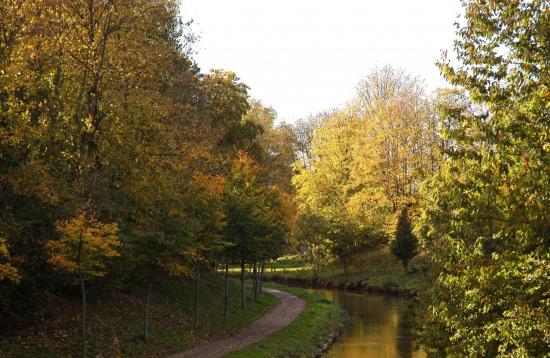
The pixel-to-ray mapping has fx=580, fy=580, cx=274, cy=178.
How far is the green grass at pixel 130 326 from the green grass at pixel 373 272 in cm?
1939

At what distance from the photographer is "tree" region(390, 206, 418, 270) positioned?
49719mm

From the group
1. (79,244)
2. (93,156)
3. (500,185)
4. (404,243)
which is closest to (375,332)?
(93,156)

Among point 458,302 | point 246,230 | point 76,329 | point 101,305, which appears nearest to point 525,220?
point 458,302

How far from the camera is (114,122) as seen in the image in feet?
66.1

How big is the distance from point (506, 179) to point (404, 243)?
41.2 meters

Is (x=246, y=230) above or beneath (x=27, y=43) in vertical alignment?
beneath

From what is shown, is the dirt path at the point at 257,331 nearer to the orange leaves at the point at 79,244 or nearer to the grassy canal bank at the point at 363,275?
the orange leaves at the point at 79,244

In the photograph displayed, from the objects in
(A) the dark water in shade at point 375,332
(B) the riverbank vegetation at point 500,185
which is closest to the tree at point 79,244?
(B) the riverbank vegetation at point 500,185

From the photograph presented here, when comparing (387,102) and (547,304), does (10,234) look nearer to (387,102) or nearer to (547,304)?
(547,304)

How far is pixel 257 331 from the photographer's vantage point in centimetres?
2762

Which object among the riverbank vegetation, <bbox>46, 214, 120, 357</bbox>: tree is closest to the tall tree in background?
the riverbank vegetation

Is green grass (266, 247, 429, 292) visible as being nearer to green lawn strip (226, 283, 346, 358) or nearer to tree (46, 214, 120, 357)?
green lawn strip (226, 283, 346, 358)

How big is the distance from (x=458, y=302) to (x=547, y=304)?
462cm

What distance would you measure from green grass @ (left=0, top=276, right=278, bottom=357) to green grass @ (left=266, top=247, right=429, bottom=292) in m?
19.4
